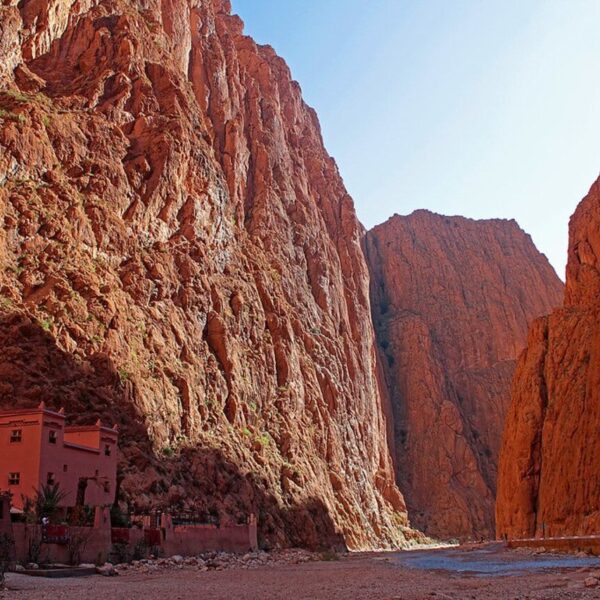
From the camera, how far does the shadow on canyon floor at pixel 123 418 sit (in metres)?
40.4

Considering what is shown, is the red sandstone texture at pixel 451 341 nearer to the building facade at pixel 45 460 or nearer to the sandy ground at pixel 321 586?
the building facade at pixel 45 460

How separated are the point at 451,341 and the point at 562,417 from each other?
7275 cm

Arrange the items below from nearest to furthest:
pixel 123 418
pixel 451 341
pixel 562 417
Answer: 1. pixel 123 418
2. pixel 562 417
3. pixel 451 341

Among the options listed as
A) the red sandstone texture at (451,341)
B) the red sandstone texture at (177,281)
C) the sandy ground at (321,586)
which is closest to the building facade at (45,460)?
Result: the red sandstone texture at (177,281)

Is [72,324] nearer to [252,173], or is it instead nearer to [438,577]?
[438,577]

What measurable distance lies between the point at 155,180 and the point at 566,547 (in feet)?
124

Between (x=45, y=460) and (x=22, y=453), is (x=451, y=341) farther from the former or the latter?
(x=22, y=453)

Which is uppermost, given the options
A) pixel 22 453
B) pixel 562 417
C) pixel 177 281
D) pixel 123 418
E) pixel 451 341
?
pixel 451 341

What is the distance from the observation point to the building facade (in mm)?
33469

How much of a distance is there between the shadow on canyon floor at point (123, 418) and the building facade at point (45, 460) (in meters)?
3.27

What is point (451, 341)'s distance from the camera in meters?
122

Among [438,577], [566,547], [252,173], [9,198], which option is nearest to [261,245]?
[252,173]

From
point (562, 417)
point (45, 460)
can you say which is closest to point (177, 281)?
point (45, 460)

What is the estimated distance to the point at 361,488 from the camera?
76.3m
